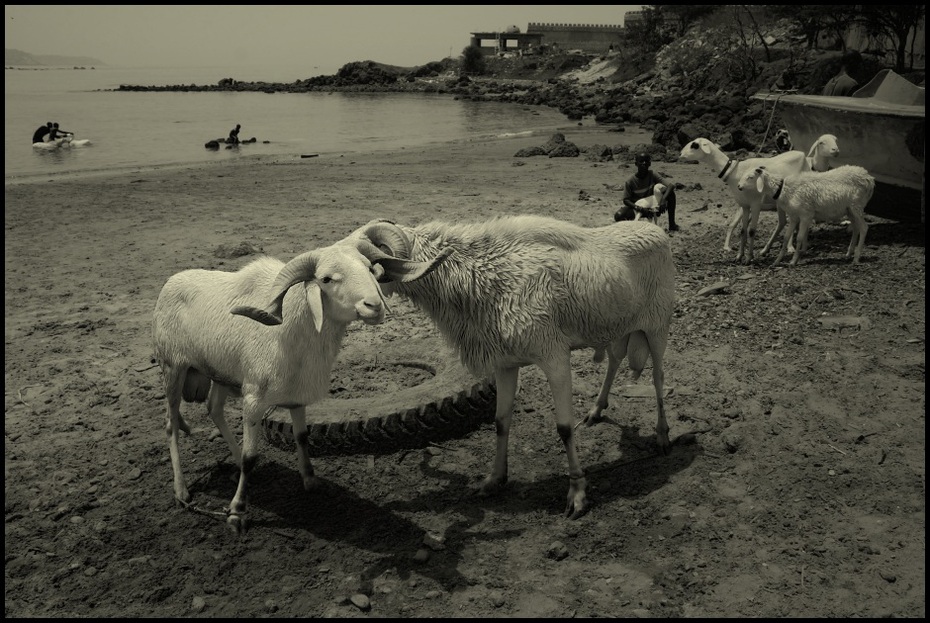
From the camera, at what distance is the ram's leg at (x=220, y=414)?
6422 mm

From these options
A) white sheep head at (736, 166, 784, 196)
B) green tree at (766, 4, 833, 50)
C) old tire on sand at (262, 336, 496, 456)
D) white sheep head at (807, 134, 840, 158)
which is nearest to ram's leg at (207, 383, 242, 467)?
old tire on sand at (262, 336, 496, 456)

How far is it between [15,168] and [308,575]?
2817cm

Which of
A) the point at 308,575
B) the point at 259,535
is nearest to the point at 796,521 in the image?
the point at 308,575

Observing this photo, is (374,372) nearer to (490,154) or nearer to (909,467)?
(909,467)

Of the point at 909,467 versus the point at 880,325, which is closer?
the point at 909,467

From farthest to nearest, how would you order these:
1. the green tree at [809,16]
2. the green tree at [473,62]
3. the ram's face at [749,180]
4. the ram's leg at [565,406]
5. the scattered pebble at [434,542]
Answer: the green tree at [473,62]
the green tree at [809,16]
the ram's face at [749,180]
the ram's leg at [565,406]
the scattered pebble at [434,542]

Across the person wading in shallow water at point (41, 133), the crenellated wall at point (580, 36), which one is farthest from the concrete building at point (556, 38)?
the person wading in shallow water at point (41, 133)

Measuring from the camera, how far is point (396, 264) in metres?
5.57

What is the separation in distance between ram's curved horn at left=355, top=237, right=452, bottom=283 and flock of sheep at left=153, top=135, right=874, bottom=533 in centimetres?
1

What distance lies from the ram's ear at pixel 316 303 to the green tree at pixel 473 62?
119m

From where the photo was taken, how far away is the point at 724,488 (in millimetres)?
6000

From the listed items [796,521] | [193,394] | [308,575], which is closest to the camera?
[308,575]

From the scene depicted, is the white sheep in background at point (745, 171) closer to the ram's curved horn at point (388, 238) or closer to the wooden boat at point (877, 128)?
the wooden boat at point (877, 128)

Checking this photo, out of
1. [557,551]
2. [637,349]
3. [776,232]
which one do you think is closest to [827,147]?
[776,232]
